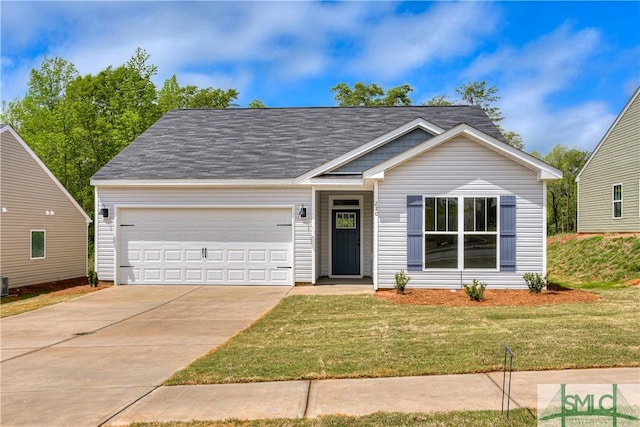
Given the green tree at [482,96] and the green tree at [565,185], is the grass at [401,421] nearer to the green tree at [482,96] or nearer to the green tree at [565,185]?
the green tree at [482,96]

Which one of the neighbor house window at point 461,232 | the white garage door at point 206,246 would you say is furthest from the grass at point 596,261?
the white garage door at point 206,246

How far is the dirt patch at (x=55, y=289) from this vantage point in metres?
14.3

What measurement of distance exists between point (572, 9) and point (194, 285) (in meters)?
13.1

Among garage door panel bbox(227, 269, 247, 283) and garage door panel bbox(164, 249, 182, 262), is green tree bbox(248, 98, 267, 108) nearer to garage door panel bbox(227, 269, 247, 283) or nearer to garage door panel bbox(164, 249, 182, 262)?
garage door panel bbox(164, 249, 182, 262)

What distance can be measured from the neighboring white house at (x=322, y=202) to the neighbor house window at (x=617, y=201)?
849 cm

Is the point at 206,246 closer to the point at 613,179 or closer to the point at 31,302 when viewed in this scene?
the point at 31,302

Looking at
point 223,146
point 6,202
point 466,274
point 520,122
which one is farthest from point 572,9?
point 520,122

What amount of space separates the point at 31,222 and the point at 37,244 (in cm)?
79

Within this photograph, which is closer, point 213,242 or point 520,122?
point 213,242

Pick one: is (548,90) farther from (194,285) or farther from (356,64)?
(194,285)

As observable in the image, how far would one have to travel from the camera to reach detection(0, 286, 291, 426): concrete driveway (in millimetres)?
5121

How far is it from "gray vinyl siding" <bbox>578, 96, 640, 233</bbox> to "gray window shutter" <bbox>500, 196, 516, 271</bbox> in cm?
1093

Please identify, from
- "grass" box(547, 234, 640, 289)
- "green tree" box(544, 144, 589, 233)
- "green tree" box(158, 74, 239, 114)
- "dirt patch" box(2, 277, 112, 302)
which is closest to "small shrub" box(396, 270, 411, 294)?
"grass" box(547, 234, 640, 289)

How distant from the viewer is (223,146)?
16.5 m
